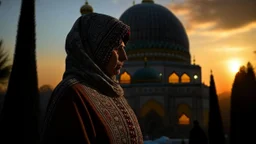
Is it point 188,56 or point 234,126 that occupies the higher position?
point 188,56

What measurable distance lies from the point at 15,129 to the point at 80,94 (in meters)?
4.47

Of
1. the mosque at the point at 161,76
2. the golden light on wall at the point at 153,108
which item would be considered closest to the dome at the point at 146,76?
the mosque at the point at 161,76

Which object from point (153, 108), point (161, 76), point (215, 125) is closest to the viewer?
point (215, 125)

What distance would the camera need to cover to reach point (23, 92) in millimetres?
6238

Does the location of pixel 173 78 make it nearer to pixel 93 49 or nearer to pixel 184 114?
pixel 184 114

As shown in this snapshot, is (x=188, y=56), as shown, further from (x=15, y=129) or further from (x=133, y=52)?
(x=15, y=129)

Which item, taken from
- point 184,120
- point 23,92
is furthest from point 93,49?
point 184,120

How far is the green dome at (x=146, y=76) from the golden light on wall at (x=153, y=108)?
1.77 metres

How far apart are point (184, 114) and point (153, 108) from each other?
2.45 meters

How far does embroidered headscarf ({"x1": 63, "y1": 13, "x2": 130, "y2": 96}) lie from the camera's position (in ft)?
5.62

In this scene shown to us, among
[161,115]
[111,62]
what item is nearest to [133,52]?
[161,115]

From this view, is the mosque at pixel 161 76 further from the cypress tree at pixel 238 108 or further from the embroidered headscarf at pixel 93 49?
the embroidered headscarf at pixel 93 49

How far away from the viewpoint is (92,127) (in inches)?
61.8

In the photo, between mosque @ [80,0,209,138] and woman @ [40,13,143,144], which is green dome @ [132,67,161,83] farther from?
woman @ [40,13,143,144]
